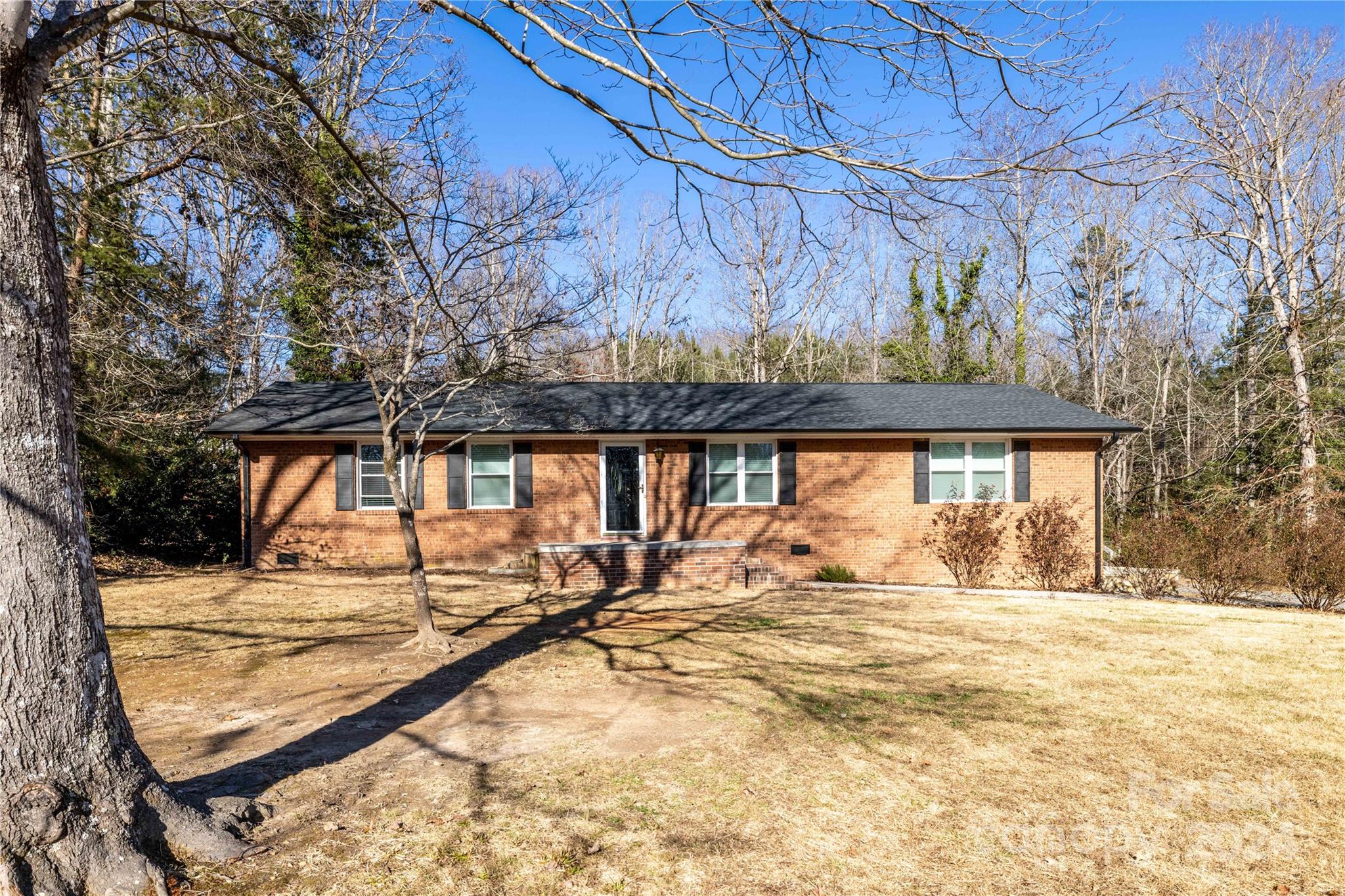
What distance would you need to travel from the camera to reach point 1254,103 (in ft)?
55.5

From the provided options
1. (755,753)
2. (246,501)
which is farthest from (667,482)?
(755,753)

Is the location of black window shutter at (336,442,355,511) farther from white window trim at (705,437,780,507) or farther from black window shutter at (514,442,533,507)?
white window trim at (705,437,780,507)

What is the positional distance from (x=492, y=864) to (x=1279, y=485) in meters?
19.0

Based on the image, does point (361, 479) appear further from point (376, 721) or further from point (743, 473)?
point (376, 721)

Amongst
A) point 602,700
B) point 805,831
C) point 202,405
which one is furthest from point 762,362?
point 805,831

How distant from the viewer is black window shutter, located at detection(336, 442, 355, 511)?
45.2 feet

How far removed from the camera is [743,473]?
14.5 m

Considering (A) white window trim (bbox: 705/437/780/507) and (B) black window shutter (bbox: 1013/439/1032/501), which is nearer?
(B) black window shutter (bbox: 1013/439/1032/501)

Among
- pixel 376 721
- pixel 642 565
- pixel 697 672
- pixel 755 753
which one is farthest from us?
pixel 642 565

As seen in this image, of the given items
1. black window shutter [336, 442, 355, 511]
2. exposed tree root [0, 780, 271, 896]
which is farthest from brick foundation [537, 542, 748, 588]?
exposed tree root [0, 780, 271, 896]

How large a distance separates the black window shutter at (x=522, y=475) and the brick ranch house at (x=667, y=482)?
0.03 m

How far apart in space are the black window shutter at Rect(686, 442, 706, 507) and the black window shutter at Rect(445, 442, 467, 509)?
422 centimetres

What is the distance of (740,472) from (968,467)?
4.42 metres

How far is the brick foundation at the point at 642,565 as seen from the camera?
11516 mm
